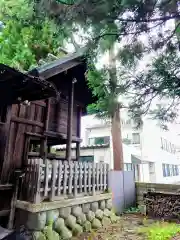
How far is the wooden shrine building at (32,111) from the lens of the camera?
15.6ft

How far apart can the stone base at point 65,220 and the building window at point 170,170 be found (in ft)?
66.3

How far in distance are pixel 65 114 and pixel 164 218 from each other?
17.1 feet

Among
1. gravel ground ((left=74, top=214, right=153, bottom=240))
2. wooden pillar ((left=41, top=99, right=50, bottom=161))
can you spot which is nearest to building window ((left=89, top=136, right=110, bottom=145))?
gravel ground ((left=74, top=214, right=153, bottom=240))

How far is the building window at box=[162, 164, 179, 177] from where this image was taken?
82.8ft

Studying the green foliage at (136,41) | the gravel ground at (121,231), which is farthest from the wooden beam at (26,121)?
the gravel ground at (121,231)

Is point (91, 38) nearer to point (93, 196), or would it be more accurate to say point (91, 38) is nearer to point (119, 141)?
point (93, 196)

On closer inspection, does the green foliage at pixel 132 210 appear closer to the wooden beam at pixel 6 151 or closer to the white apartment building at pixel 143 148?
the wooden beam at pixel 6 151

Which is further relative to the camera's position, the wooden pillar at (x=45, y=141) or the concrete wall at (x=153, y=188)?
the concrete wall at (x=153, y=188)

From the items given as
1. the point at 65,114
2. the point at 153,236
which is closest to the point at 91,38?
the point at 65,114

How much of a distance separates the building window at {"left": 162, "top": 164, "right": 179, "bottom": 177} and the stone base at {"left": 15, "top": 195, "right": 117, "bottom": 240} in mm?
20207

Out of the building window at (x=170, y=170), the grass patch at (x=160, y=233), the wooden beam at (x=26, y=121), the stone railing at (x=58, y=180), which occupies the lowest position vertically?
the grass patch at (x=160, y=233)

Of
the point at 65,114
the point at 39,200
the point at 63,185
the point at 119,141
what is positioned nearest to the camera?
the point at 39,200

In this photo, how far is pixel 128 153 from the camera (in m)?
18.5

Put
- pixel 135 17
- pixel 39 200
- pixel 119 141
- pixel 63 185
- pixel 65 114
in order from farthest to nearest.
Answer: pixel 119 141 < pixel 65 114 < pixel 63 185 < pixel 39 200 < pixel 135 17
